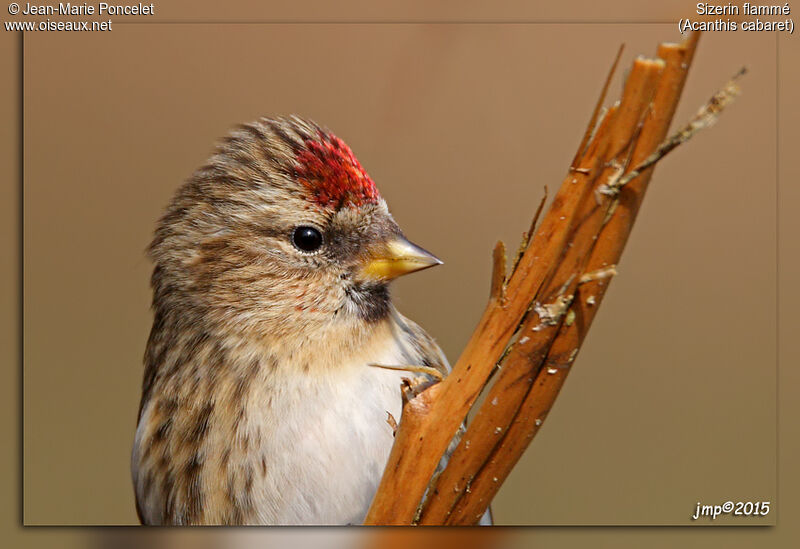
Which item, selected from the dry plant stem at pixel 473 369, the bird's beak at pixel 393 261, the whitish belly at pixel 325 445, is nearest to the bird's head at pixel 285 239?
the bird's beak at pixel 393 261

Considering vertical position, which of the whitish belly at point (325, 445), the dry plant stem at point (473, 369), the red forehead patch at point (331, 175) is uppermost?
the red forehead patch at point (331, 175)

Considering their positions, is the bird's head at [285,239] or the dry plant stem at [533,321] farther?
the bird's head at [285,239]

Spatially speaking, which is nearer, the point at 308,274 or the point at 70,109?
the point at 308,274

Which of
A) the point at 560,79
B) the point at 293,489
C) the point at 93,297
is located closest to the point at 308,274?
the point at 293,489

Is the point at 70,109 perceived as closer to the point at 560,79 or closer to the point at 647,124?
the point at 560,79

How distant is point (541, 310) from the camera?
1243mm

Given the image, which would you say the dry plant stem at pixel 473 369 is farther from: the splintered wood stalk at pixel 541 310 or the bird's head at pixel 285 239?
the bird's head at pixel 285 239

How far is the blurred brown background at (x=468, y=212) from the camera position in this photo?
1642 mm

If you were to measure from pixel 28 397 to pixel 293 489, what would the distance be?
0.62 m

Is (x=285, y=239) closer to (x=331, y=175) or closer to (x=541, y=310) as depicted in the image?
(x=331, y=175)

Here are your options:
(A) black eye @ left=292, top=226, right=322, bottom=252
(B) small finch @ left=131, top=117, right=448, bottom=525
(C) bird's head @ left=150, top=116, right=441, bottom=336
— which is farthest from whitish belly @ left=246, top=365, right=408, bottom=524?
(A) black eye @ left=292, top=226, right=322, bottom=252

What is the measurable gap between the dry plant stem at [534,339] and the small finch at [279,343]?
5.7 inches

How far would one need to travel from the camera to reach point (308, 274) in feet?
4.91

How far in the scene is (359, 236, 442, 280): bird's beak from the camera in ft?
4.86
